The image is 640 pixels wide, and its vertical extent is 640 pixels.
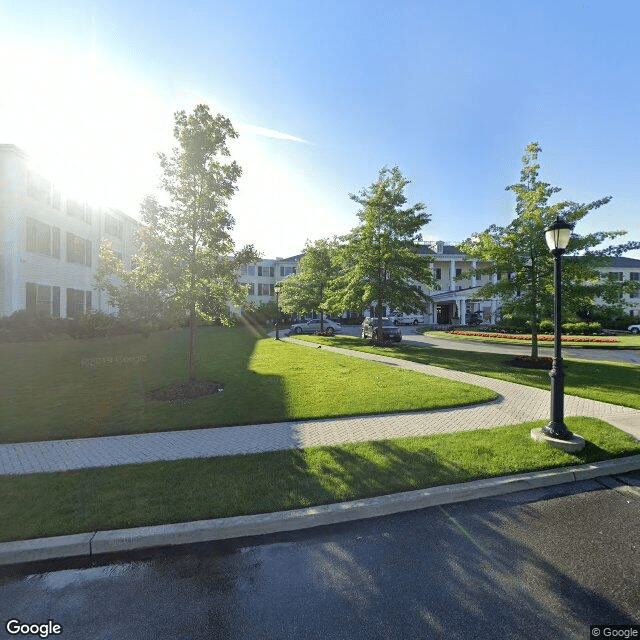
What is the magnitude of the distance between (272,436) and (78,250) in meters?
26.8

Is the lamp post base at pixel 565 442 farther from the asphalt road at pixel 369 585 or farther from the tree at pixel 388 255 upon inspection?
the tree at pixel 388 255

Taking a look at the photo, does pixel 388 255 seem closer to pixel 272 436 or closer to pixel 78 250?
pixel 272 436

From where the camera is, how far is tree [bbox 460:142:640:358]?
14.1m

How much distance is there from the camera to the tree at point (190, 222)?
1035 cm

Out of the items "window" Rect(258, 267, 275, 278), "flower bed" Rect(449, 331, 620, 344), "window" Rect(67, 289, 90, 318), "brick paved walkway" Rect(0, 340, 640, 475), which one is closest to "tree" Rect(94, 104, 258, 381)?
"brick paved walkway" Rect(0, 340, 640, 475)

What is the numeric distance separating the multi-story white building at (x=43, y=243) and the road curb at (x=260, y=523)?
22.4m

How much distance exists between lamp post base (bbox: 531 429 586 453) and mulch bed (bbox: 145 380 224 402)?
789cm

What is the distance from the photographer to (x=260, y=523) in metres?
4.28

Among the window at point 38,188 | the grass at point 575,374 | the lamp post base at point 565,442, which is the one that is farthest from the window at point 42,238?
the lamp post base at point 565,442

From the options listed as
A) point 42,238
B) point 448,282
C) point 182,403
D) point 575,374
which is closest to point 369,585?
point 182,403

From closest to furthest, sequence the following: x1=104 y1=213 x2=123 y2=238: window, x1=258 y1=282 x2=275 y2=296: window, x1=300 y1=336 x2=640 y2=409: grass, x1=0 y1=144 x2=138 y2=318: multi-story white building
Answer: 1. x1=300 y1=336 x2=640 y2=409: grass
2. x1=0 y1=144 x2=138 y2=318: multi-story white building
3. x1=104 y1=213 x2=123 y2=238: window
4. x1=258 y1=282 x2=275 y2=296: window

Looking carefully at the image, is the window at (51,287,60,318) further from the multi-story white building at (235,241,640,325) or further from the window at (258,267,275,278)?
the window at (258,267,275,278)

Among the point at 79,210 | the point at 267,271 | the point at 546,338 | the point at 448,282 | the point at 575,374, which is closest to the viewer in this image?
the point at 575,374

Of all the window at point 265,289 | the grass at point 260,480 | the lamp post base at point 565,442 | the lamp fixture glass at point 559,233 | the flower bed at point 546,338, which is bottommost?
the grass at point 260,480
